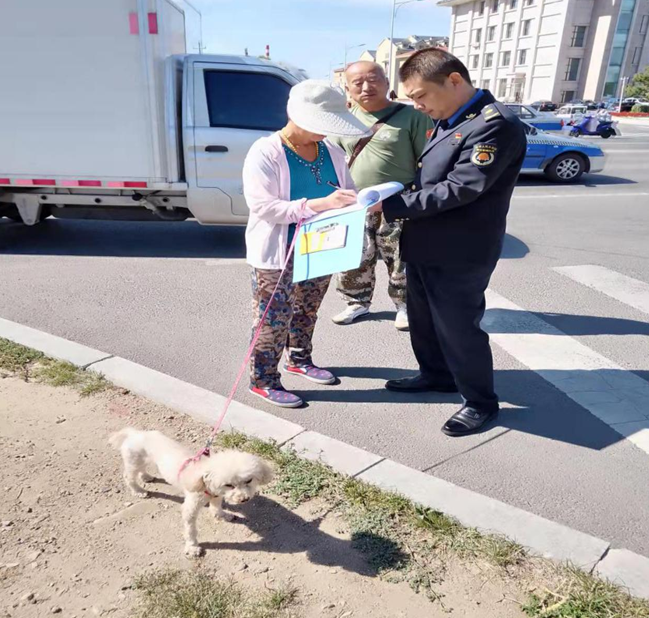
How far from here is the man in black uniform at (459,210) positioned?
2.60 metres

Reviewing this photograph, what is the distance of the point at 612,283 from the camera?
19.1 ft

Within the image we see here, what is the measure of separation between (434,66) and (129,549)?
8.38ft

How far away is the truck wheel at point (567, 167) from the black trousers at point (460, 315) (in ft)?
33.2

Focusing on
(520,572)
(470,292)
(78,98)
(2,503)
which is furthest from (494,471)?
(78,98)

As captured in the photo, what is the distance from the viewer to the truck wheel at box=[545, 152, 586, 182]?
466 inches

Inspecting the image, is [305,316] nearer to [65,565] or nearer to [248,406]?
[248,406]

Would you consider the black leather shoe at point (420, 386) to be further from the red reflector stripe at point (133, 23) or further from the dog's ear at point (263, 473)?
the red reflector stripe at point (133, 23)

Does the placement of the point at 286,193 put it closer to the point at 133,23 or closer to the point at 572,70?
the point at 133,23

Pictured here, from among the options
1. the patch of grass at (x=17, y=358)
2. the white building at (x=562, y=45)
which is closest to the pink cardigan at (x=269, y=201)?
the patch of grass at (x=17, y=358)

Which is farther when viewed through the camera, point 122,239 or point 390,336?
point 122,239

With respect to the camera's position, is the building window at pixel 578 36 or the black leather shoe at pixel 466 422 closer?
the black leather shoe at pixel 466 422

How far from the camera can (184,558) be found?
2.32m

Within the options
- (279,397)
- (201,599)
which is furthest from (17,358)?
(201,599)

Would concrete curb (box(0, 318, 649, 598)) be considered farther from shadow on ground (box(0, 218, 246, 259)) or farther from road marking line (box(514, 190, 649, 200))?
road marking line (box(514, 190, 649, 200))
